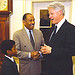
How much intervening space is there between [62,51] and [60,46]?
8cm

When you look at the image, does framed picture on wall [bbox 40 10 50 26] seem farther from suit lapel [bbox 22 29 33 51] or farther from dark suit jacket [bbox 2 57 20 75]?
dark suit jacket [bbox 2 57 20 75]

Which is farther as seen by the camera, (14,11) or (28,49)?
(14,11)

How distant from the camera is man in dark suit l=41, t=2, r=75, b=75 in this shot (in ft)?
6.05

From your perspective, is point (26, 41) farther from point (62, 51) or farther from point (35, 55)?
point (62, 51)

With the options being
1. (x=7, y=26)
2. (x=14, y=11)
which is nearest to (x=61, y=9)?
(x=7, y=26)

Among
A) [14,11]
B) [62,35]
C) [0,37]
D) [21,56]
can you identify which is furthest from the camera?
[14,11]

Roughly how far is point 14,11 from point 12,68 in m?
2.08

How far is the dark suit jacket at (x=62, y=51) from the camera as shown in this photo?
1.83 m

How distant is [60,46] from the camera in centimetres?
191

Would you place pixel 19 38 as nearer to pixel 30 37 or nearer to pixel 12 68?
pixel 30 37

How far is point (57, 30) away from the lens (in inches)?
79.3

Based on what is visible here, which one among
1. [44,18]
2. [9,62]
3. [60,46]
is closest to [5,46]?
[9,62]

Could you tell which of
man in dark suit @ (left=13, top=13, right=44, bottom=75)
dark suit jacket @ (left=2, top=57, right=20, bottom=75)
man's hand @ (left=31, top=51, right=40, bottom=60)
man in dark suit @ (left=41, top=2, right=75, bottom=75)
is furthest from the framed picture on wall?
dark suit jacket @ (left=2, top=57, right=20, bottom=75)

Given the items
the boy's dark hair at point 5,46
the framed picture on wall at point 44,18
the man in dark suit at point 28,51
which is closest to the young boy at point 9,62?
the boy's dark hair at point 5,46
